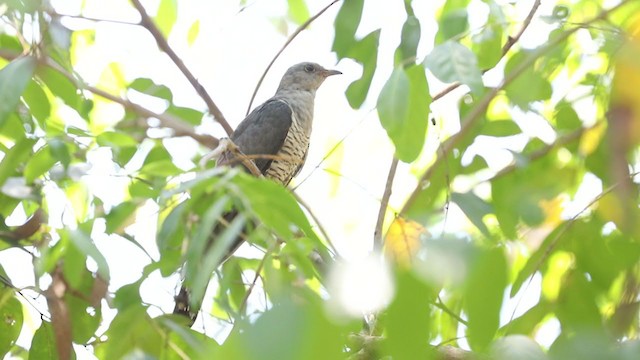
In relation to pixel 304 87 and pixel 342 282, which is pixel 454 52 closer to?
pixel 342 282

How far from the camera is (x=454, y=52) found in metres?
1.95

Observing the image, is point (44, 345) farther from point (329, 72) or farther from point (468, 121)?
point (329, 72)

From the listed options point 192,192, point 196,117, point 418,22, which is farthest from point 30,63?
point 196,117

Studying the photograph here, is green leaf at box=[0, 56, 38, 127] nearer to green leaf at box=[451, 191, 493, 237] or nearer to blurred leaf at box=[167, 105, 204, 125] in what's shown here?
green leaf at box=[451, 191, 493, 237]

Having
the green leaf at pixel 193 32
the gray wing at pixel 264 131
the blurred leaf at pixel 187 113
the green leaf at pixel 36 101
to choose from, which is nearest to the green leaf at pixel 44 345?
the green leaf at pixel 36 101

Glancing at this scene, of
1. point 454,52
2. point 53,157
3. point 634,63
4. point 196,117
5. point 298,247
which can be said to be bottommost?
point 298,247

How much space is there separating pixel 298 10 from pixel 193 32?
1.84 ft

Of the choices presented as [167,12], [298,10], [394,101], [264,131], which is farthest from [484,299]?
[264,131]

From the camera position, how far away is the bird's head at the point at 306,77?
20.5 ft

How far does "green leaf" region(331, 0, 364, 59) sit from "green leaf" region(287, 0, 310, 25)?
17.6 inches

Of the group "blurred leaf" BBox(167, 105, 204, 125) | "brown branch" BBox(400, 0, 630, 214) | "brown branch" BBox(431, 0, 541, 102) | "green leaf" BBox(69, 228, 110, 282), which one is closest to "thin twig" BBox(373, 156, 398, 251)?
"brown branch" BBox(400, 0, 630, 214)

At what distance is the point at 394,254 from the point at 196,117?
194cm

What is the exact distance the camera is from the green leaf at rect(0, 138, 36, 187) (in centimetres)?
257

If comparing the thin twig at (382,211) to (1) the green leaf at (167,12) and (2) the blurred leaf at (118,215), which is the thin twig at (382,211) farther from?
(2) the blurred leaf at (118,215)
